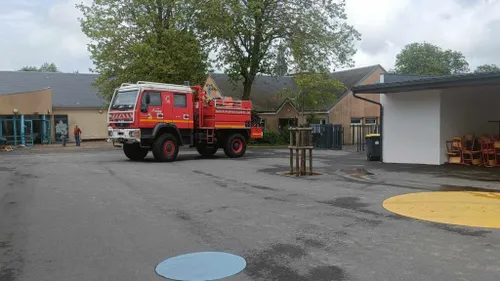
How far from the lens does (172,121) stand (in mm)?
18531

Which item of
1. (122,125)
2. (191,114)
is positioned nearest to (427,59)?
(191,114)

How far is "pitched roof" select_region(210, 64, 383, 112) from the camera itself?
38.5 metres

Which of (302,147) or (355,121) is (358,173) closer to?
(302,147)

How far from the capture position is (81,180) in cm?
1276

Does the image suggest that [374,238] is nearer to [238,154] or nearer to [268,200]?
[268,200]

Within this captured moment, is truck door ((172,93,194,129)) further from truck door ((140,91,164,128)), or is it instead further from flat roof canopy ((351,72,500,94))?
flat roof canopy ((351,72,500,94))

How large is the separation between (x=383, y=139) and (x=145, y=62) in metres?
15.9

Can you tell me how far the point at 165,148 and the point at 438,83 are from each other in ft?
34.7

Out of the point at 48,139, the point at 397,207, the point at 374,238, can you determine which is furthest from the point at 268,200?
the point at 48,139

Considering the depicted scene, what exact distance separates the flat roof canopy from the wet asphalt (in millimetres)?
2881

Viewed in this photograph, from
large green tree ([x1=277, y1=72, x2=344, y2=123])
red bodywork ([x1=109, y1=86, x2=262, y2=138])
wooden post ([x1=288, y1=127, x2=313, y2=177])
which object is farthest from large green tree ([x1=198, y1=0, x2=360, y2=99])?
wooden post ([x1=288, y1=127, x2=313, y2=177])

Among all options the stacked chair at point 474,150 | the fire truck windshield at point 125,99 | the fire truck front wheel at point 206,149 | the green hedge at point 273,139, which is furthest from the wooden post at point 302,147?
the green hedge at point 273,139

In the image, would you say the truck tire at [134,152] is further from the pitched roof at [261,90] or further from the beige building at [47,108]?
the pitched roof at [261,90]

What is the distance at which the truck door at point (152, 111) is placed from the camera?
17.5 m
